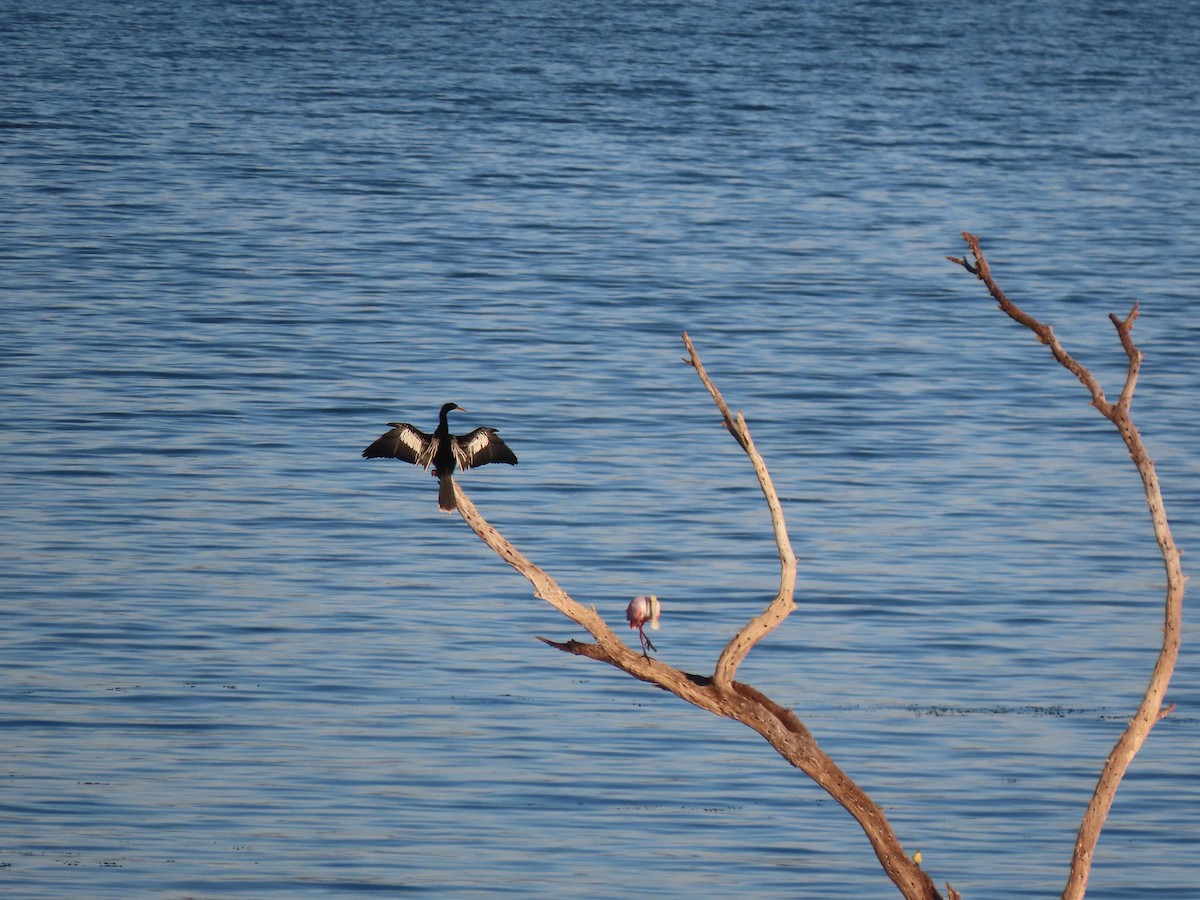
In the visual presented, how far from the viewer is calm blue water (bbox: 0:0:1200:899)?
10867 mm

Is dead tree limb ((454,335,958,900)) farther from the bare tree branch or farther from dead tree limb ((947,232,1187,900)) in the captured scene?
dead tree limb ((947,232,1187,900))

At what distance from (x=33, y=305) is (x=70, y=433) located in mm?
6008

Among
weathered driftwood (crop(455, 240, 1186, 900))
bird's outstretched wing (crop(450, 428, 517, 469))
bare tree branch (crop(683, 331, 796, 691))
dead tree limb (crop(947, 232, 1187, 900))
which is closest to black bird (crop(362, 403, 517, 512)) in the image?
bird's outstretched wing (crop(450, 428, 517, 469))

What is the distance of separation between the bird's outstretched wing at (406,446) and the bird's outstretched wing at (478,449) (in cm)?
10

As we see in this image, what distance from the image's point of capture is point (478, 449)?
29.0 ft

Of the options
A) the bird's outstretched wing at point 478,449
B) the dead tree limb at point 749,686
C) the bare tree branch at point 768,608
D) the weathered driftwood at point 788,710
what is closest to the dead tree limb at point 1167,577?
the weathered driftwood at point 788,710

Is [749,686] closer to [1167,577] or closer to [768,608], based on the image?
[768,608]

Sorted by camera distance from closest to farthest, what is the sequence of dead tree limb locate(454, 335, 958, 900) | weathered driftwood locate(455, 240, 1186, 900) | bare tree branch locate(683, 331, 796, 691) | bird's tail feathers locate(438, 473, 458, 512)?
1. weathered driftwood locate(455, 240, 1186, 900)
2. bare tree branch locate(683, 331, 796, 691)
3. dead tree limb locate(454, 335, 958, 900)
4. bird's tail feathers locate(438, 473, 458, 512)

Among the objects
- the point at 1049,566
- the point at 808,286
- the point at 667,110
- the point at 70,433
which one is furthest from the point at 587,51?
the point at 1049,566

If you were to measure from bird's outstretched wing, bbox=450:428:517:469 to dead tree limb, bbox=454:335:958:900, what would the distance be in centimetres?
181

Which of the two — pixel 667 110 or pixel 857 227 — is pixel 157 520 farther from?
pixel 667 110

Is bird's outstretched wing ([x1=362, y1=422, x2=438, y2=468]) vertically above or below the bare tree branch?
below

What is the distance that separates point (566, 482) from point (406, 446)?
920cm

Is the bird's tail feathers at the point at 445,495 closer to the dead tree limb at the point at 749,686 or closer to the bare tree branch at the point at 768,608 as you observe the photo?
the dead tree limb at the point at 749,686
